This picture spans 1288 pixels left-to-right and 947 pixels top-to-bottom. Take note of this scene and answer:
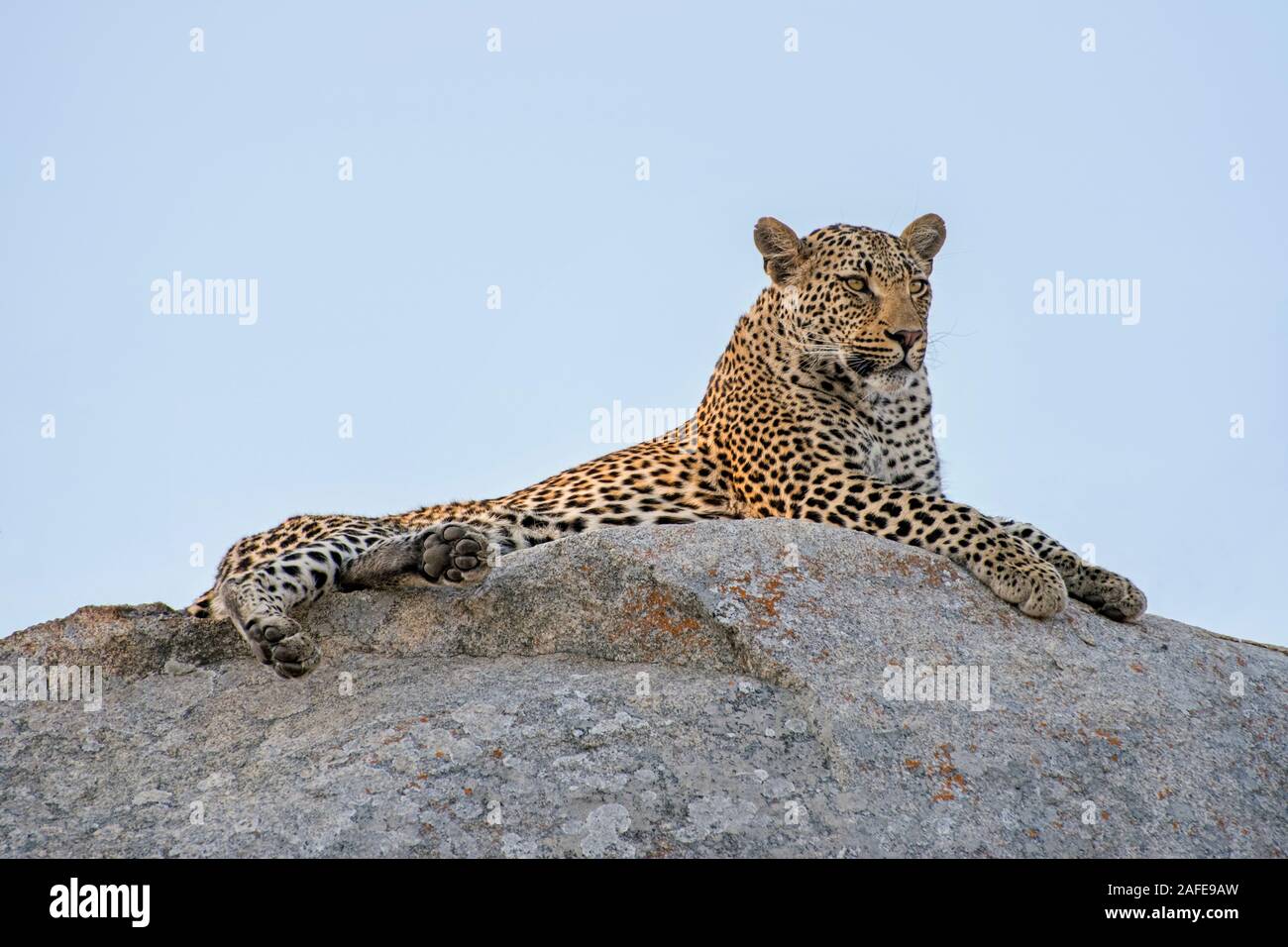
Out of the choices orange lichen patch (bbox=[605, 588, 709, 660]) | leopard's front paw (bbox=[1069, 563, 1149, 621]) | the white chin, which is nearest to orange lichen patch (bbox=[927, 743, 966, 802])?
orange lichen patch (bbox=[605, 588, 709, 660])

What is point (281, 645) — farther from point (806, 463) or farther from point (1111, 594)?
point (1111, 594)

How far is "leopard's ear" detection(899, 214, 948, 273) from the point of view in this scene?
42.5 feet

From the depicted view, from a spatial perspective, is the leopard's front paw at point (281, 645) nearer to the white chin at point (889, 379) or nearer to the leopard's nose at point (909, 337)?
the white chin at point (889, 379)

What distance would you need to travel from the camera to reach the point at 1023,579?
32.2 feet

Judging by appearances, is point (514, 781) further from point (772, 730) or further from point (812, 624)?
point (812, 624)

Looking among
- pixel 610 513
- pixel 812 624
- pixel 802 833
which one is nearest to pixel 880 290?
pixel 610 513

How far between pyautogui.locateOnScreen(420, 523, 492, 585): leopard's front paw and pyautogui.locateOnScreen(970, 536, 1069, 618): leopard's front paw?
3.07m

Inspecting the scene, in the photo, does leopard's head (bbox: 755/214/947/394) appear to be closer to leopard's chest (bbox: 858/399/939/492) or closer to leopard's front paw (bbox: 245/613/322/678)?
leopard's chest (bbox: 858/399/939/492)

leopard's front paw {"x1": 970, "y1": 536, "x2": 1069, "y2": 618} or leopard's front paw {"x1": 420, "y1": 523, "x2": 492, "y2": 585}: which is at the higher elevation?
leopard's front paw {"x1": 420, "y1": 523, "x2": 492, "y2": 585}

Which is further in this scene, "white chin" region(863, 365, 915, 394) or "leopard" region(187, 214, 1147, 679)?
"white chin" region(863, 365, 915, 394)

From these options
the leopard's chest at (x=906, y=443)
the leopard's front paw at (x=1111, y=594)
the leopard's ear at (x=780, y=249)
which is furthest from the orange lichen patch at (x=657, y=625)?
the leopard's ear at (x=780, y=249)

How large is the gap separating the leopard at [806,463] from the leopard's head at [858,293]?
1cm

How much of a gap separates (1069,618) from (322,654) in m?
4.48

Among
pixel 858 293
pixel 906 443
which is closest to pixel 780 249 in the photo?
pixel 858 293
